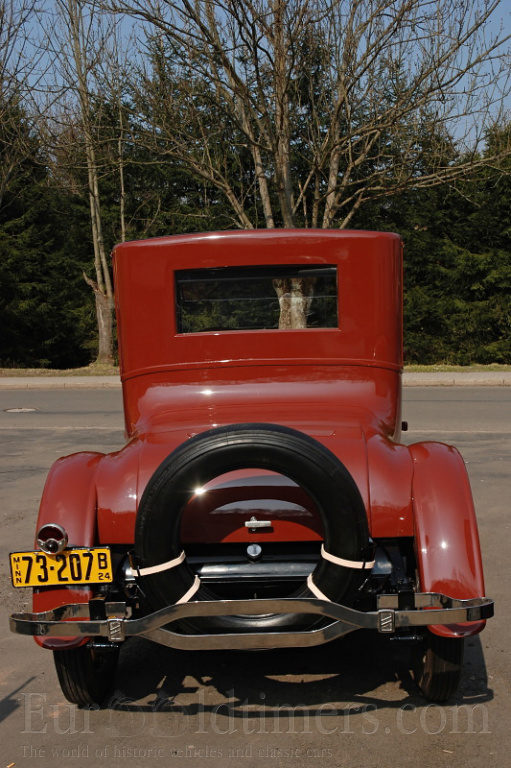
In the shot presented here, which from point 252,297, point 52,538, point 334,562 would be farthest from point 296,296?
point 52,538

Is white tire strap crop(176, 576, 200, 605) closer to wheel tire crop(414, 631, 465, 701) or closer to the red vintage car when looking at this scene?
the red vintage car

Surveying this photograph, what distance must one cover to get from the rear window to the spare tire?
1.75 m

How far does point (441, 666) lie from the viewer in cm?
337

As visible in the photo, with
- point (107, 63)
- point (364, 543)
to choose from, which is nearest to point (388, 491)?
point (364, 543)

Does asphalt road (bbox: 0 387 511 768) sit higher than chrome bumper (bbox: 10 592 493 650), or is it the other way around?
chrome bumper (bbox: 10 592 493 650)

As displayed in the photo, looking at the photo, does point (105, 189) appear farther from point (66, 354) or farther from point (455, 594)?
point (455, 594)

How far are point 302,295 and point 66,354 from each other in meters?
24.2

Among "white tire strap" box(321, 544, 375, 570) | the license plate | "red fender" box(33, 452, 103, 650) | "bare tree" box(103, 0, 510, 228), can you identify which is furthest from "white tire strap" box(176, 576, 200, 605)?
"bare tree" box(103, 0, 510, 228)

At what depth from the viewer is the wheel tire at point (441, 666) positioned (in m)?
3.34

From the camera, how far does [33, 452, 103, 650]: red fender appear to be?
130 inches

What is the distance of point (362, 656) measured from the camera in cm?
404

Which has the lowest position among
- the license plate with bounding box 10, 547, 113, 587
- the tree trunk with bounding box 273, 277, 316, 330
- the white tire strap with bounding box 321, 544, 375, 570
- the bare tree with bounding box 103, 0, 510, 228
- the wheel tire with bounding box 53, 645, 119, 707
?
the wheel tire with bounding box 53, 645, 119, 707

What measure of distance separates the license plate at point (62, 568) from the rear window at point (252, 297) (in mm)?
1838

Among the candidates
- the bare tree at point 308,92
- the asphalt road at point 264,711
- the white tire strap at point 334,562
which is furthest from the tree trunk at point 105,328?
the white tire strap at point 334,562
